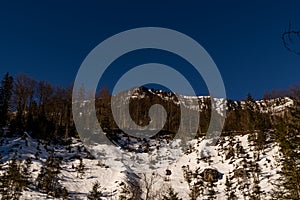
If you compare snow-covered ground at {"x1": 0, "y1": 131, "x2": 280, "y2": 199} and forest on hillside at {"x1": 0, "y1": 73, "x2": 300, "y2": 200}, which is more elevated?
forest on hillside at {"x1": 0, "y1": 73, "x2": 300, "y2": 200}

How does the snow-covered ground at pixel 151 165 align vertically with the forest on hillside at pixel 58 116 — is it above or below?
below

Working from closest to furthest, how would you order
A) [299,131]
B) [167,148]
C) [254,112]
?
[299,131] < [167,148] < [254,112]

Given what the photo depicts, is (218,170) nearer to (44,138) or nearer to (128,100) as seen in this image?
(44,138)

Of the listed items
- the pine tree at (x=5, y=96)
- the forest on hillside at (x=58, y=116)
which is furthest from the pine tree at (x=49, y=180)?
the pine tree at (x=5, y=96)

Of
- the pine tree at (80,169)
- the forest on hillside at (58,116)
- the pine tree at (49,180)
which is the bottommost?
the pine tree at (49,180)

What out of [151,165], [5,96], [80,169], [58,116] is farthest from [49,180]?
[58,116]

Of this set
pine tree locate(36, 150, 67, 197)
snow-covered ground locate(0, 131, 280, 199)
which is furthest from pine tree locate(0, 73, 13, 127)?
pine tree locate(36, 150, 67, 197)

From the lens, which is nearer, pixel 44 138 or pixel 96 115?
pixel 44 138

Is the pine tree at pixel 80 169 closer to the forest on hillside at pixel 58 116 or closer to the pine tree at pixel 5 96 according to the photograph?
the forest on hillside at pixel 58 116

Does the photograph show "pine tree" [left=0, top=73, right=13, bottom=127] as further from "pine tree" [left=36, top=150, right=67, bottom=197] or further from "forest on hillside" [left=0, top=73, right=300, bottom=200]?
"pine tree" [left=36, top=150, right=67, bottom=197]

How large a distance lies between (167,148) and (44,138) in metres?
26.5

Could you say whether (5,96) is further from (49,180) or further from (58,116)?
(49,180)

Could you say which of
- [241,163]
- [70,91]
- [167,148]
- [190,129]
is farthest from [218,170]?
[70,91]

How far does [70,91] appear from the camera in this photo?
78.0m
